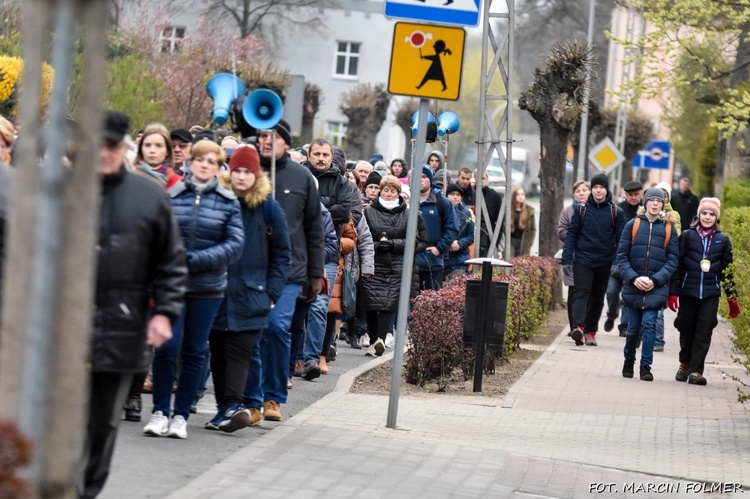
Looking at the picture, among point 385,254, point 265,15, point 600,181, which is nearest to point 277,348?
point 385,254

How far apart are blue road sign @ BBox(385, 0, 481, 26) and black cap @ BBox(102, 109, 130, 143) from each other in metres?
3.45

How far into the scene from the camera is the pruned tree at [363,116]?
50688 millimetres

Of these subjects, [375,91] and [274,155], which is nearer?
[274,155]

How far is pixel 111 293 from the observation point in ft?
20.2

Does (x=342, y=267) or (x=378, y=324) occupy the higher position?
(x=342, y=267)

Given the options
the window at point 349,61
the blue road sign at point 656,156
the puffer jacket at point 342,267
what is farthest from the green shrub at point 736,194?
the window at point 349,61

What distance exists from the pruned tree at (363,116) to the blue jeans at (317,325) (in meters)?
38.4

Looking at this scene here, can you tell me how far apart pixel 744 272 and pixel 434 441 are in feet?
11.3

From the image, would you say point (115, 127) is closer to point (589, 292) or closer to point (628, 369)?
point (628, 369)

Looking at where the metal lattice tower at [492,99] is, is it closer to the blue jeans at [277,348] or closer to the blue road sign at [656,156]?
the blue jeans at [277,348]

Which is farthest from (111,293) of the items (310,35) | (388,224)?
(310,35)

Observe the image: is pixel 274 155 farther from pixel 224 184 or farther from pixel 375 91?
pixel 375 91

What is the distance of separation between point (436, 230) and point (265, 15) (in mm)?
43498

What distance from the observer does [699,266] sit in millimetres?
13617
